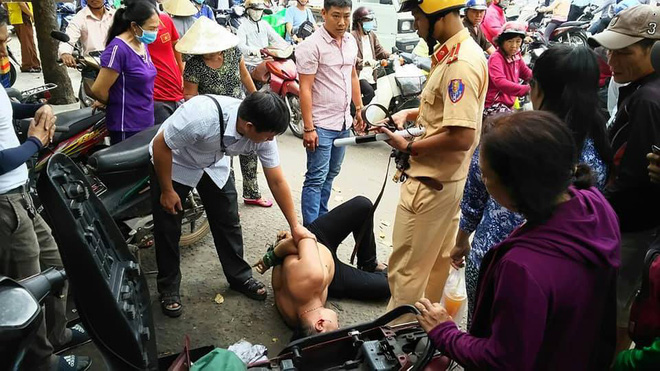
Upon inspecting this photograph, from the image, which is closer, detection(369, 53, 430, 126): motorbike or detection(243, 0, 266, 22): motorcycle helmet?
detection(369, 53, 430, 126): motorbike

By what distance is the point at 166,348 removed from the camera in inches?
117

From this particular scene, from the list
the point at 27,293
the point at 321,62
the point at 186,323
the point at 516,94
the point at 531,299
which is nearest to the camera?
the point at 27,293

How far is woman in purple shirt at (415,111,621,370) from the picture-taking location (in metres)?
1.36

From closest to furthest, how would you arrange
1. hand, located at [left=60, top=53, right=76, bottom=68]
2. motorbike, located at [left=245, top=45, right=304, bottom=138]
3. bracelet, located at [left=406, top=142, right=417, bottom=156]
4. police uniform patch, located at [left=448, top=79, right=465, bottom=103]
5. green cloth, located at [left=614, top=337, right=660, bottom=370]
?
green cloth, located at [left=614, top=337, right=660, bottom=370] < police uniform patch, located at [left=448, top=79, right=465, bottom=103] < bracelet, located at [left=406, top=142, right=417, bottom=156] < hand, located at [left=60, top=53, right=76, bottom=68] < motorbike, located at [left=245, top=45, right=304, bottom=138]

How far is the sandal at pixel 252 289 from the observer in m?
3.42

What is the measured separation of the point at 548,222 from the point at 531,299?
227 mm

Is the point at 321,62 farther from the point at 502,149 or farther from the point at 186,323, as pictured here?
the point at 502,149

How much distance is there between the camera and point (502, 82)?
517 cm

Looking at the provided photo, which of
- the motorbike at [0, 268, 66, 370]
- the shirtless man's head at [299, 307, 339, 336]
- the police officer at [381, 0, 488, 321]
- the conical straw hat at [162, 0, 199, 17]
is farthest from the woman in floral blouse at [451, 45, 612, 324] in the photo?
the conical straw hat at [162, 0, 199, 17]

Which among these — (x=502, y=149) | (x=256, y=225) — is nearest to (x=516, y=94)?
(x=256, y=225)

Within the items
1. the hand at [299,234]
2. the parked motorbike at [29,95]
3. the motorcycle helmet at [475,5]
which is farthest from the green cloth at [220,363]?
the motorcycle helmet at [475,5]

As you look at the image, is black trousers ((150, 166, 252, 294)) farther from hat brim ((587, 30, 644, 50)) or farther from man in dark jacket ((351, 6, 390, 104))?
man in dark jacket ((351, 6, 390, 104))

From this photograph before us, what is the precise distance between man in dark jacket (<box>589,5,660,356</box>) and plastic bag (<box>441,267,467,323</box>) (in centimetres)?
80

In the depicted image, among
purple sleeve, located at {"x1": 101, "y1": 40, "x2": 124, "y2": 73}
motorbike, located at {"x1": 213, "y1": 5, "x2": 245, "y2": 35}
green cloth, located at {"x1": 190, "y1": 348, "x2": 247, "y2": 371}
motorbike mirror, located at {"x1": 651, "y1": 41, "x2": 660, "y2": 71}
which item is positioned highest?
motorbike mirror, located at {"x1": 651, "y1": 41, "x2": 660, "y2": 71}
